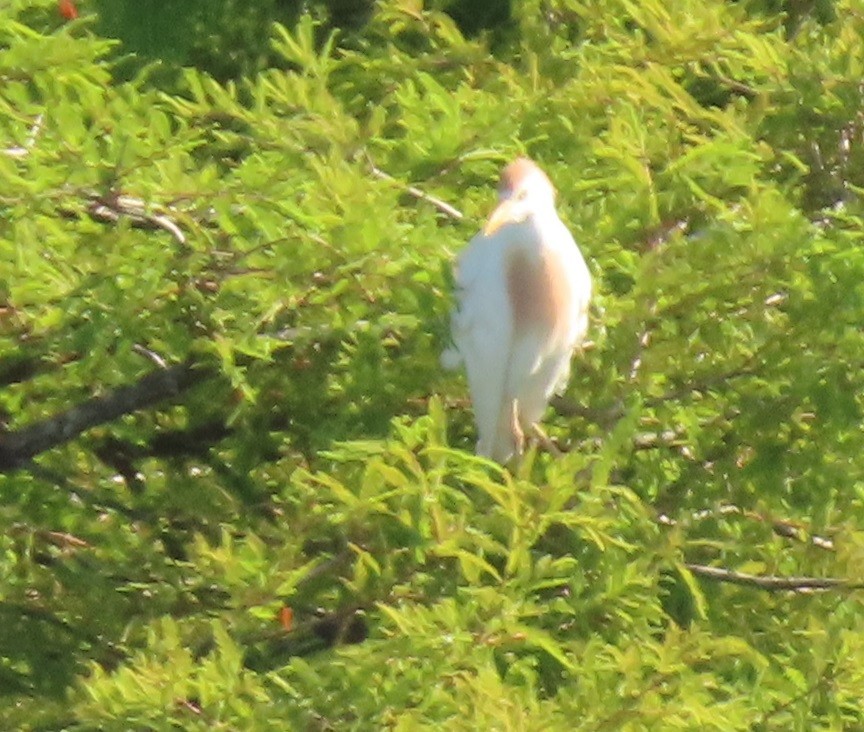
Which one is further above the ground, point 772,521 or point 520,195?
point 520,195

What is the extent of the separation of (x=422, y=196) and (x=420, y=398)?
0.41m

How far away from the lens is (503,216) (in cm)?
317

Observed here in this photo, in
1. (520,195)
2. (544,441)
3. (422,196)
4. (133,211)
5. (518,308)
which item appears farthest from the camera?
(518,308)

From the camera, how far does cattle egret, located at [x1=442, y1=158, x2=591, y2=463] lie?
3.22 meters

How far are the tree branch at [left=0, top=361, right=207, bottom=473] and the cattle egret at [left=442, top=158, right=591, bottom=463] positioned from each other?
53cm

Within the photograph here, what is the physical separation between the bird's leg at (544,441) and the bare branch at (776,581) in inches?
12.7

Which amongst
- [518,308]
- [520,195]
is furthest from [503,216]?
[518,308]

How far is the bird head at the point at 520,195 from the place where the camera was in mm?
3186

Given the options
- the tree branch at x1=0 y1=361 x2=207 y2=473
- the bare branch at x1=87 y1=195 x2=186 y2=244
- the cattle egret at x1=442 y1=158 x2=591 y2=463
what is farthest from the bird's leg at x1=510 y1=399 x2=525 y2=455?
the bare branch at x1=87 y1=195 x2=186 y2=244

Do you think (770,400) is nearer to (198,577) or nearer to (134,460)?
(198,577)

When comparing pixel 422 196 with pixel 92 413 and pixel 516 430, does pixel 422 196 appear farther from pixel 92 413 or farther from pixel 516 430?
pixel 92 413

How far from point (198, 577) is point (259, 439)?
12.3 inches

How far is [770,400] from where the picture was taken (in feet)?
10.6

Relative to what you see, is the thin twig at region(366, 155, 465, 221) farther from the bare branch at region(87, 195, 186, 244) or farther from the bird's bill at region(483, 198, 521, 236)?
the bare branch at region(87, 195, 186, 244)
